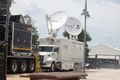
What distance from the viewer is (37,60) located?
35625 mm

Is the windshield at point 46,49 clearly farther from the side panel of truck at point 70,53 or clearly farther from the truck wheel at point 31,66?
the truck wheel at point 31,66

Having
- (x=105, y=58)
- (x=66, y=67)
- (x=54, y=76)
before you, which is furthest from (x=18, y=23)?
(x=105, y=58)

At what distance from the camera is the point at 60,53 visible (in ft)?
128

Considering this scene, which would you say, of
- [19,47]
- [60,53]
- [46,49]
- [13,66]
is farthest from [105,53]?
[13,66]

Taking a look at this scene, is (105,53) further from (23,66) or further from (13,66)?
(13,66)

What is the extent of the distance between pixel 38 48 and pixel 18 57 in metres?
6.98

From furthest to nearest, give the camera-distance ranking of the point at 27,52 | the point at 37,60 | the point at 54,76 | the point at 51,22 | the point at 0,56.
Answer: the point at 51,22, the point at 37,60, the point at 27,52, the point at 0,56, the point at 54,76

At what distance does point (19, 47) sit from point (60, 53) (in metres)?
8.47

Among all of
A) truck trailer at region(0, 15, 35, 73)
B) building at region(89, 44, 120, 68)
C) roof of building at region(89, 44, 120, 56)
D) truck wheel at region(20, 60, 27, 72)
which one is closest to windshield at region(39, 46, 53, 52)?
truck trailer at region(0, 15, 35, 73)

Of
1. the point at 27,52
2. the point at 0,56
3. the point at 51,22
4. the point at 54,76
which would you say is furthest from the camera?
the point at 51,22

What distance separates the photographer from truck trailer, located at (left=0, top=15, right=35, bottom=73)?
98.8 ft

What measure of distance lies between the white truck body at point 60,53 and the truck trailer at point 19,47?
111 inches

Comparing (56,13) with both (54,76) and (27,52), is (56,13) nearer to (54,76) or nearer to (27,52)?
(27,52)

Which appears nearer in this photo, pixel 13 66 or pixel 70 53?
pixel 13 66
